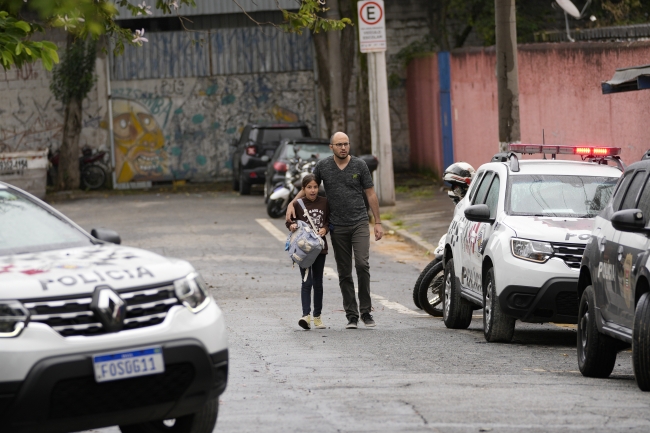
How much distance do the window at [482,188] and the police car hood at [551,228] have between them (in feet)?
3.60

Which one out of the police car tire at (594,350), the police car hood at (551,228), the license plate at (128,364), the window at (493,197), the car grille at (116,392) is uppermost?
the window at (493,197)

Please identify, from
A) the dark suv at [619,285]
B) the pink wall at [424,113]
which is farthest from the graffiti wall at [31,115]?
the dark suv at [619,285]

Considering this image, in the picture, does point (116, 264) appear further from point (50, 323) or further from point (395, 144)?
point (395, 144)

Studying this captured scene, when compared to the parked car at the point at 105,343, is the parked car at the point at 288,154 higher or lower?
higher

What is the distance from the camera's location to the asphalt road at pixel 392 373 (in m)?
6.83

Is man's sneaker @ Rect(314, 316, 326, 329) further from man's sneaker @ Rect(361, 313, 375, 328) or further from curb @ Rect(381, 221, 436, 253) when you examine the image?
→ curb @ Rect(381, 221, 436, 253)

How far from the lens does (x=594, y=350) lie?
344 inches

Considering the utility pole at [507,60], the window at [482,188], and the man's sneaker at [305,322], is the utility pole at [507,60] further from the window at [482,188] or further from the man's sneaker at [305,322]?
the man's sneaker at [305,322]

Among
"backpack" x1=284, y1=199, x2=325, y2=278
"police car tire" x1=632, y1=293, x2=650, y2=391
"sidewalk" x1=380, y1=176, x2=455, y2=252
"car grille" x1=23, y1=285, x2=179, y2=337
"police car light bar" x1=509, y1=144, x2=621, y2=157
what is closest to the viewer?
"car grille" x1=23, y1=285, x2=179, y2=337

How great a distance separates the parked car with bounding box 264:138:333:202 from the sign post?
3.59ft

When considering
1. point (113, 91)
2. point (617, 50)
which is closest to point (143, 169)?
point (113, 91)

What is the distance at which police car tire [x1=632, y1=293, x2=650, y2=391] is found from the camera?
25.0 ft

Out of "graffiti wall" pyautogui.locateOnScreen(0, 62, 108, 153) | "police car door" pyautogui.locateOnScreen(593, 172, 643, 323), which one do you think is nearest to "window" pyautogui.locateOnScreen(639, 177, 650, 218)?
"police car door" pyautogui.locateOnScreen(593, 172, 643, 323)

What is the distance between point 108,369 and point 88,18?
236 inches
